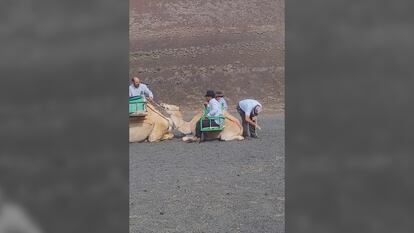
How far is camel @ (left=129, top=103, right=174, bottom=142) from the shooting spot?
14.4 feet

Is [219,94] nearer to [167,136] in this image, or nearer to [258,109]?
[258,109]

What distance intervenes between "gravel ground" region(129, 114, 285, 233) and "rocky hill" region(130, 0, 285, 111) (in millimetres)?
309

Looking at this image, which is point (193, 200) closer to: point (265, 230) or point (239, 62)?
point (265, 230)

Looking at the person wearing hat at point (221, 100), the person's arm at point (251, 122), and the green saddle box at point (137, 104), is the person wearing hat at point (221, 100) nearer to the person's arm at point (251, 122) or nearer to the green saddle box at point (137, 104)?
the person's arm at point (251, 122)

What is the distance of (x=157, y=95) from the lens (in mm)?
4480

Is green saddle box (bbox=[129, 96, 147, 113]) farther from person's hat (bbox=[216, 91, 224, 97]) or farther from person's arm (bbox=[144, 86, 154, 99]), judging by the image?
person's hat (bbox=[216, 91, 224, 97])

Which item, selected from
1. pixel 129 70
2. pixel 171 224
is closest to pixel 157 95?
pixel 129 70

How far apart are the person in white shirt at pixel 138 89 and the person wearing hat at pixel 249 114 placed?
0.65 meters

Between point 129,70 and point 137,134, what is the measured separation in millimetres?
453

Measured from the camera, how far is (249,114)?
443 centimetres

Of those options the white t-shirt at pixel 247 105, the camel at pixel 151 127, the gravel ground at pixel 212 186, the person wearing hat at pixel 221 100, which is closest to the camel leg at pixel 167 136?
the camel at pixel 151 127

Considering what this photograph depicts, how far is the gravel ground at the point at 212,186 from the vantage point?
4207mm

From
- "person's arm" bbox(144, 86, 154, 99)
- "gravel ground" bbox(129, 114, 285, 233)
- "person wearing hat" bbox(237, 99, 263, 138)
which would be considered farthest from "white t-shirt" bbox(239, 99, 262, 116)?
"person's arm" bbox(144, 86, 154, 99)

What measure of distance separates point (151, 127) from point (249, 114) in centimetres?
71
